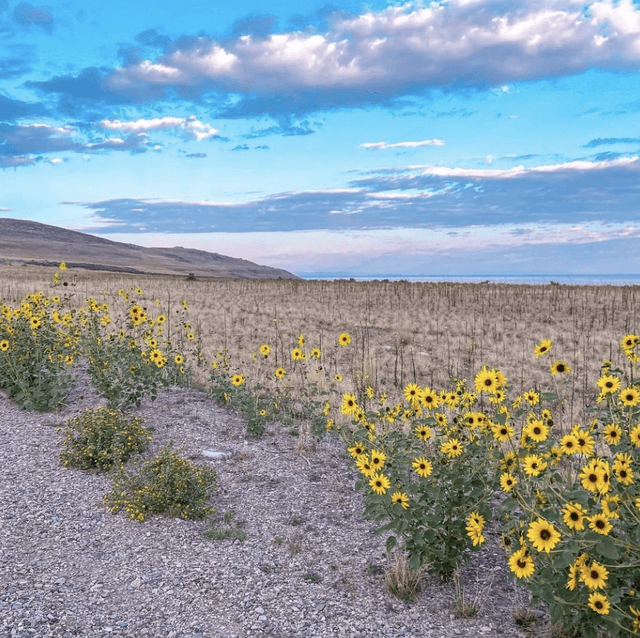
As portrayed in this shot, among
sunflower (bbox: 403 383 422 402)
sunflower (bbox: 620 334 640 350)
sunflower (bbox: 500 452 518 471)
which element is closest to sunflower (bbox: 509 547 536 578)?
sunflower (bbox: 500 452 518 471)

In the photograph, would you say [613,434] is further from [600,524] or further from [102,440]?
[102,440]

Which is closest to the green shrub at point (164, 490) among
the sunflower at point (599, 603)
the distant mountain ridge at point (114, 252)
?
the sunflower at point (599, 603)

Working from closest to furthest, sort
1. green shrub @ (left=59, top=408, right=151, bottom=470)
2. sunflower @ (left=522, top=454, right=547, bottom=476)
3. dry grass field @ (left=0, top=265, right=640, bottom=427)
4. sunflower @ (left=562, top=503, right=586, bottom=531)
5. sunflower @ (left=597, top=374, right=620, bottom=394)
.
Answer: sunflower @ (left=562, top=503, right=586, bottom=531) < sunflower @ (left=522, top=454, right=547, bottom=476) < sunflower @ (left=597, top=374, right=620, bottom=394) < green shrub @ (left=59, top=408, right=151, bottom=470) < dry grass field @ (left=0, top=265, right=640, bottom=427)

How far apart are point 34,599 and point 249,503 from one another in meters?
2.10

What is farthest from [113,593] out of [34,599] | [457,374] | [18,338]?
[457,374]

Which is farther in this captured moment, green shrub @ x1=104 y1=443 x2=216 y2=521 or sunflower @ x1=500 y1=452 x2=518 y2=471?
green shrub @ x1=104 y1=443 x2=216 y2=521

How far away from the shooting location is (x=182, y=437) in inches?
293

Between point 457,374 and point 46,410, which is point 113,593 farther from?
point 457,374

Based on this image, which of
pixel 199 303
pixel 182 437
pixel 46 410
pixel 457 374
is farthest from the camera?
pixel 199 303

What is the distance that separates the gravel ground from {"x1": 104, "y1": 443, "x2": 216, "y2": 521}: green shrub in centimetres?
11

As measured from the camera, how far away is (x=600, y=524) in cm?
313

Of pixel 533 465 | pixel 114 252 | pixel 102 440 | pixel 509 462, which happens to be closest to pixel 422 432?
pixel 509 462

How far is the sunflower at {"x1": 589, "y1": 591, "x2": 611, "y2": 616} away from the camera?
315cm

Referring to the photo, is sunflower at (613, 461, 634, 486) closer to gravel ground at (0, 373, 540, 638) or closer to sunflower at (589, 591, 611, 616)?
sunflower at (589, 591, 611, 616)
